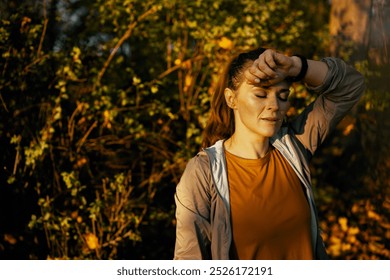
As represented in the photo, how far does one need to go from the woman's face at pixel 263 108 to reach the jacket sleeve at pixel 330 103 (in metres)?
0.15

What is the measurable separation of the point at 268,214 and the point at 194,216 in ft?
0.96

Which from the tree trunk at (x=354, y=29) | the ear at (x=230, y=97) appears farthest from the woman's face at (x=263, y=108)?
the tree trunk at (x=354, y=29)

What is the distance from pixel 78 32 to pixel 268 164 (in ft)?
12.3

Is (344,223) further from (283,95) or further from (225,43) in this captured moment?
(283,95)

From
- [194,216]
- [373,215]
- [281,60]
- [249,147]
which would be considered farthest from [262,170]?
[373,215]

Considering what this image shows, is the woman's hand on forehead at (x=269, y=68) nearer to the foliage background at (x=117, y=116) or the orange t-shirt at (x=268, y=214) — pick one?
the orange t-shirt at (x=268, y=214)

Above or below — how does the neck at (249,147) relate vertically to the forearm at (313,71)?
below

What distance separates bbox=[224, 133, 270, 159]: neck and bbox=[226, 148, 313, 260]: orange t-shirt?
0.07 meters

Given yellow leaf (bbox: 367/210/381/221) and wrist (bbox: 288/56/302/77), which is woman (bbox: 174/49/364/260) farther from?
yellow leaf (bbox: 367/210/381/221)

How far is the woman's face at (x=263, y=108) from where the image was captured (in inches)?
123

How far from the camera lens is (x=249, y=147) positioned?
10.5 ft

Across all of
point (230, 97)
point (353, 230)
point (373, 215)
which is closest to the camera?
point (230, 97)

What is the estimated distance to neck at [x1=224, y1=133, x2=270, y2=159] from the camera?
318 centimetres

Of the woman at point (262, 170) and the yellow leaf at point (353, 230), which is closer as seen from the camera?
the woman at point (262, 170)
